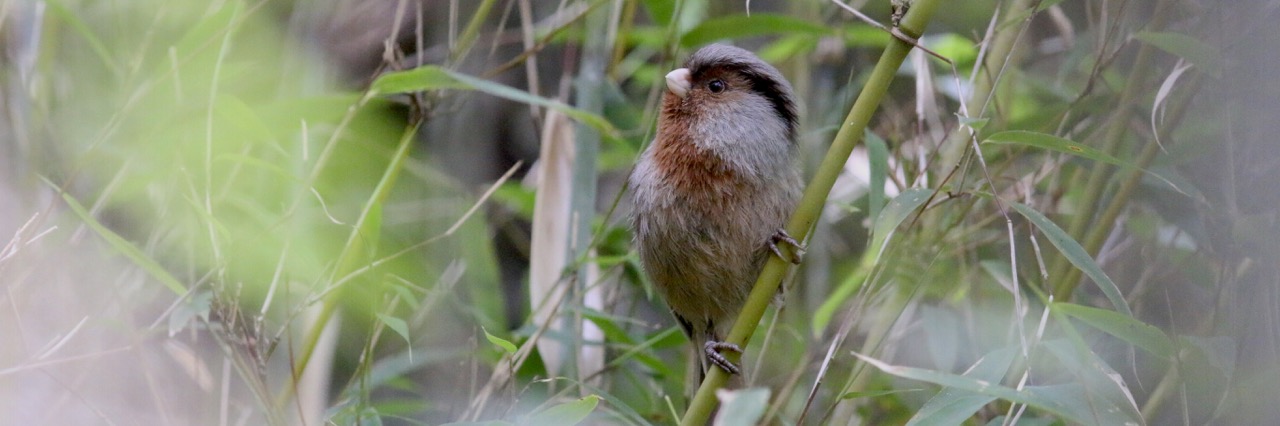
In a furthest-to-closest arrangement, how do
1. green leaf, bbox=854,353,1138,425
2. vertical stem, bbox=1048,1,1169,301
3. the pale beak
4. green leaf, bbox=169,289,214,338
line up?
the pale beak
vertical stem, bbox=1048,1,1169,301
green leaf, bbox=169,289,214,338
green leaf, bbox=854,353,1138,425

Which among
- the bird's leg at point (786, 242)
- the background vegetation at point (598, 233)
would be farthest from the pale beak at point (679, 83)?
the bird's leg at point (786, 242)

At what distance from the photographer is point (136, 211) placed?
9.24 ft

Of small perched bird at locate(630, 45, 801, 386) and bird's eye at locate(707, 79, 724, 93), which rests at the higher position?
bird's eye at locate(707, 79, 724, 93)

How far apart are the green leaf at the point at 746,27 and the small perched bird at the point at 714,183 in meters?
0.07

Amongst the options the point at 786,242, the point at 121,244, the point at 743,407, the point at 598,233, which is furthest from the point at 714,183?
the point at 121,244

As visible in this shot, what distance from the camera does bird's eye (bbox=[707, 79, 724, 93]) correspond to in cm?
275

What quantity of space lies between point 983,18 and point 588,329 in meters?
1.72

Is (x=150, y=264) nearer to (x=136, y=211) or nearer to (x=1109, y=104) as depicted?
(x=136, y=211)

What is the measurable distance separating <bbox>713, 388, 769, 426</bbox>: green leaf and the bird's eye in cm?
146

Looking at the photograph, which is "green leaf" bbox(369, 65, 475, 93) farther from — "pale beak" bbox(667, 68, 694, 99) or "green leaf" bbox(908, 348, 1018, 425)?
"green leaf" bbox(908, 348, 1018, 425)

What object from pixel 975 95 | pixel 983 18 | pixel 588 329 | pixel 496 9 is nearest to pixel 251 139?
pixel 588 329

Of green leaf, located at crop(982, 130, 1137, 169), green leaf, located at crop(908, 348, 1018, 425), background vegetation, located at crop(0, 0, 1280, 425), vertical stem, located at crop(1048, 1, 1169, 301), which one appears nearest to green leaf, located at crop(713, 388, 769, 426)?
background vegetation, located at crop(0, 0, 1280, 425)

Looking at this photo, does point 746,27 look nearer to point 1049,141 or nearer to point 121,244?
point 1049,141

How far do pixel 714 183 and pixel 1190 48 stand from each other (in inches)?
42.2
